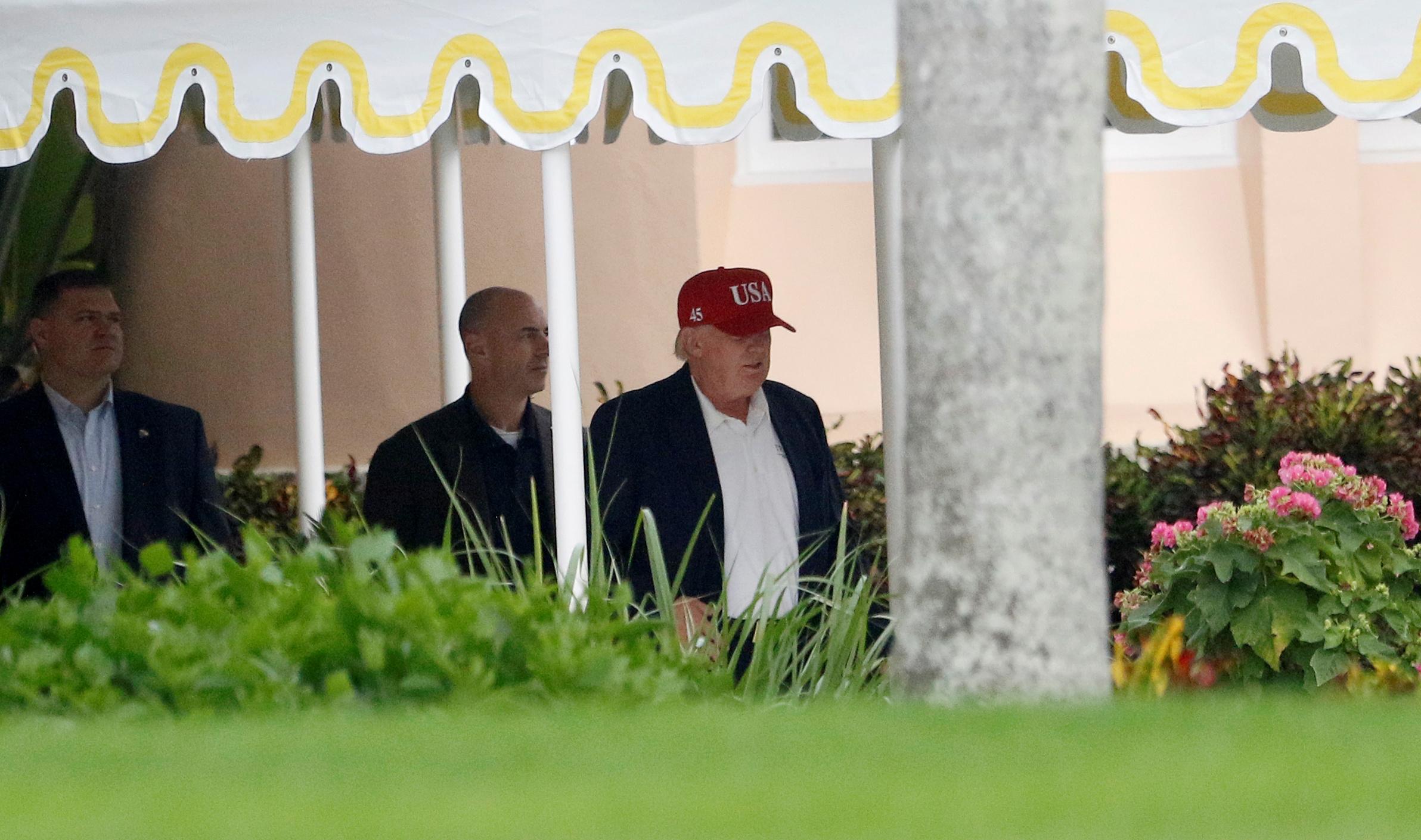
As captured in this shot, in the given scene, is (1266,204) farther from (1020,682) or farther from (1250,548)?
(1020,682)

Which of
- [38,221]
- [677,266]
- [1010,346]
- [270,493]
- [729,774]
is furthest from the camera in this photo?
[38,221]

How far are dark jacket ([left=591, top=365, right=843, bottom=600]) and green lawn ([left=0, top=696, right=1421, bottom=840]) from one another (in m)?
2.17

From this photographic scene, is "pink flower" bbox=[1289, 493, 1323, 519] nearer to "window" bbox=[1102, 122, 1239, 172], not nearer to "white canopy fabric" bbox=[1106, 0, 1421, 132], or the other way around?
"white canopy fabric" bbox=[1106, 0, 1421, 132]

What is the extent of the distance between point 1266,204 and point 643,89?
22.8 feet

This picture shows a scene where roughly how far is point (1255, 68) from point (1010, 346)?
65.5 inches

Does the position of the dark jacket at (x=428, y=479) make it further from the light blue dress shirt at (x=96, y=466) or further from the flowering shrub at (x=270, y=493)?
the flowering shrub at (x=270, y=493)

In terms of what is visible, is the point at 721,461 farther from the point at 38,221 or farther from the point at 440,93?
the point at 38,221

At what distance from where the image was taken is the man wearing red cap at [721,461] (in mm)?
5590

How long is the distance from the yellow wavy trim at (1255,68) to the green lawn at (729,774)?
1.89 metres

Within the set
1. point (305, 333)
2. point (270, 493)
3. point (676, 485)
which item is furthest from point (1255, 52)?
point (270, 493)

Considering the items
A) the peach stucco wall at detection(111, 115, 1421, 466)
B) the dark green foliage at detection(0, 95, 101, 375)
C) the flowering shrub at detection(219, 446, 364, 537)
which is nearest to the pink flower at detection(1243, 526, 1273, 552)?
the flowering shrub at detection(219, 446, 364, 537)

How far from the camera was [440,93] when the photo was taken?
195 inches

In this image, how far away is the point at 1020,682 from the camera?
3537 millimetres

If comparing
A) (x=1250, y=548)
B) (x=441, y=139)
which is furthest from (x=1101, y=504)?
(x=441, y=139)
